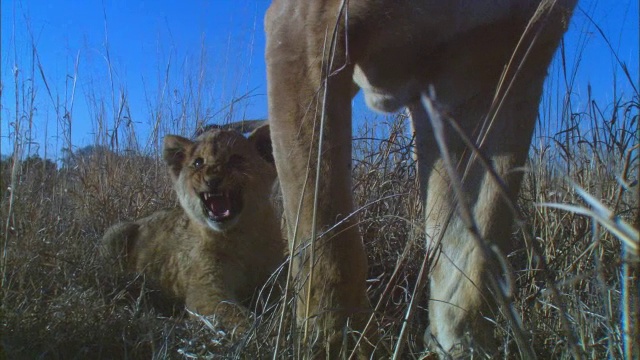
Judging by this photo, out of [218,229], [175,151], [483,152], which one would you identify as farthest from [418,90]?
[175,151]

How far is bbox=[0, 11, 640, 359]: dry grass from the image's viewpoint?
5.70 feet

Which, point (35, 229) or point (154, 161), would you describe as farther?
point (154, 161)

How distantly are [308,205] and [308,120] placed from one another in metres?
0.22

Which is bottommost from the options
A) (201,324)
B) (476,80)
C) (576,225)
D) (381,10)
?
(201,324)

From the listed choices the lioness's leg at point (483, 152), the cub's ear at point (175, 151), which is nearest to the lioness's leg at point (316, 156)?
the lioness's leg at point (483, 152)

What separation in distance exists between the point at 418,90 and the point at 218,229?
1.34 m

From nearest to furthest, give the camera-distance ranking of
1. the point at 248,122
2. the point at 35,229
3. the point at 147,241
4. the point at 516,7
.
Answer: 1. the point at 516,7
2. the point at 35,229
3. the point at 147,241
4. the point at 248,122

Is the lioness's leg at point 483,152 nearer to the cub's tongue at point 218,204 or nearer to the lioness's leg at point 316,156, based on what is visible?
the lioness's leg at point 316,156

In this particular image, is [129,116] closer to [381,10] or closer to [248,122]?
[248,122]

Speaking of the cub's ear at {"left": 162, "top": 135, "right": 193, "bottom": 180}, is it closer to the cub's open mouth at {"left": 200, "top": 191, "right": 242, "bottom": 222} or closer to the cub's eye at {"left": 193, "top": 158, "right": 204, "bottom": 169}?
the cub's eye at {"left": 193, "top": 158, "right": 204, "bottom": 169}

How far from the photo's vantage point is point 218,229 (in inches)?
125

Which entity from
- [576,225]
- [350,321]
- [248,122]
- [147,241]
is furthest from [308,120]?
[248,122]

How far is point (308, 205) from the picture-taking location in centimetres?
175

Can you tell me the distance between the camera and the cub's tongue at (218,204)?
325 cm
